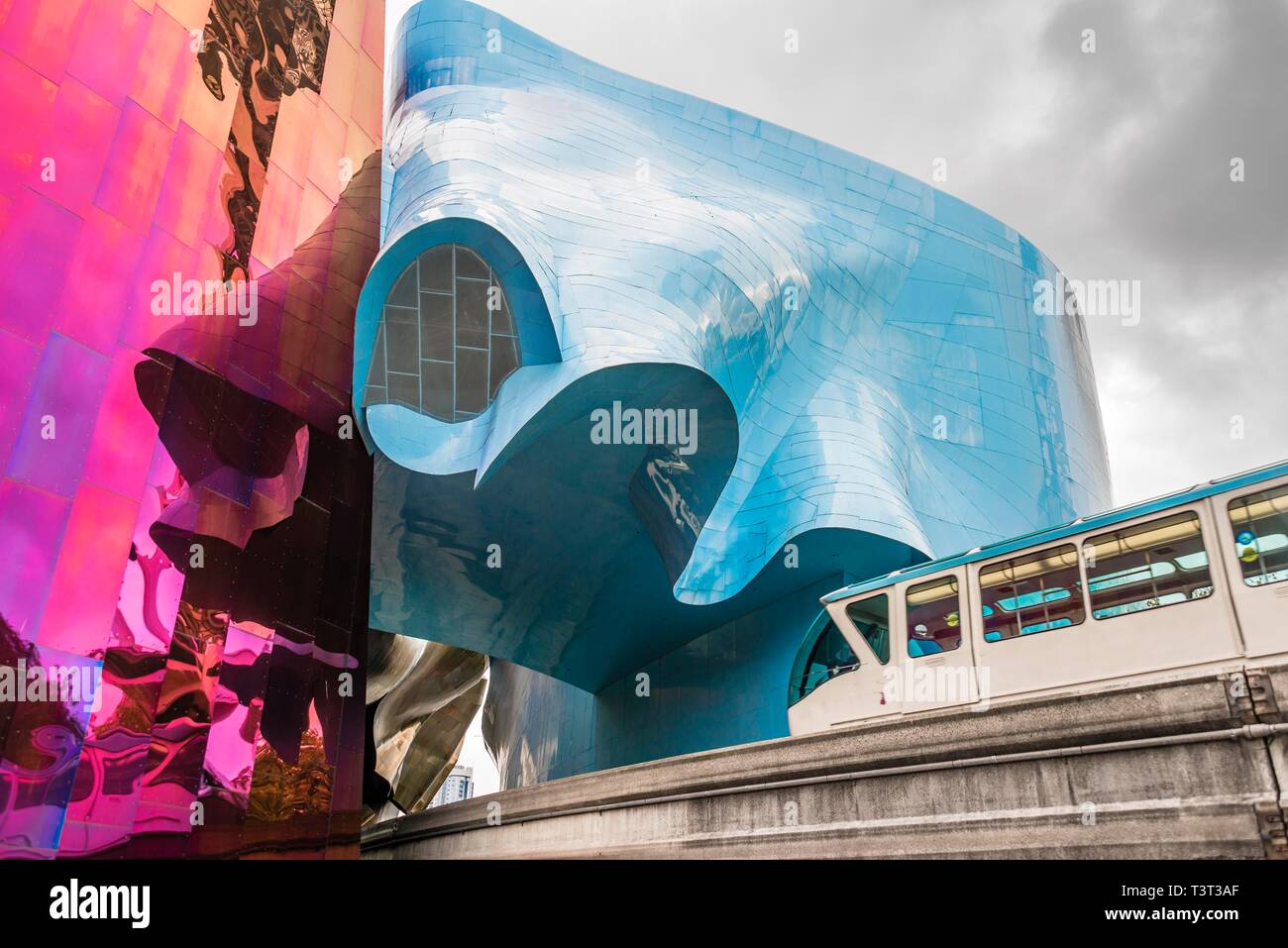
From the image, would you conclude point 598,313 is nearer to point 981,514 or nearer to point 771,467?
point 771,467

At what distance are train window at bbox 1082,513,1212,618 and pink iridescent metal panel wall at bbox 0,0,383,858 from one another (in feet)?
38.9

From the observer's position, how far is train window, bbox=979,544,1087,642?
8273 mm

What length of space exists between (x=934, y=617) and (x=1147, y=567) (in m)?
2.10

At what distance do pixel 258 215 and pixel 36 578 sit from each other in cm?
778

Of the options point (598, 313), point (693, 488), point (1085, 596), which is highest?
point (598, 313)

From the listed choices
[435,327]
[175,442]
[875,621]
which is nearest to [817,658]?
[875,621]

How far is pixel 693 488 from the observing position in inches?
803

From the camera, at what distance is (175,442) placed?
13953 millimetres

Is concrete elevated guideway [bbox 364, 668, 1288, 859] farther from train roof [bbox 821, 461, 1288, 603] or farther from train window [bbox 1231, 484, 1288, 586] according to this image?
train roof [bbox 821, 461, 1288, 603]

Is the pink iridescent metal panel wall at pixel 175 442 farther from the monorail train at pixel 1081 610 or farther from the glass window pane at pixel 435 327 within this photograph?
Answer: the monorail train at pixel 1081 610

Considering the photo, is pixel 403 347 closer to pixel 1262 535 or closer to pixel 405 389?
pixel 405 389

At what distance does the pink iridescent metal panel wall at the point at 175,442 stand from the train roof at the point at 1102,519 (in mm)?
9870

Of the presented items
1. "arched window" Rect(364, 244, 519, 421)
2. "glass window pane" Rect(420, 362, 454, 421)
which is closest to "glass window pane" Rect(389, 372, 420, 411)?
"arched window" Rect(364, 244, 519, 421)

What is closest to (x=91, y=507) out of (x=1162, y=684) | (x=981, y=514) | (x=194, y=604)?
(x=194, y=604)
